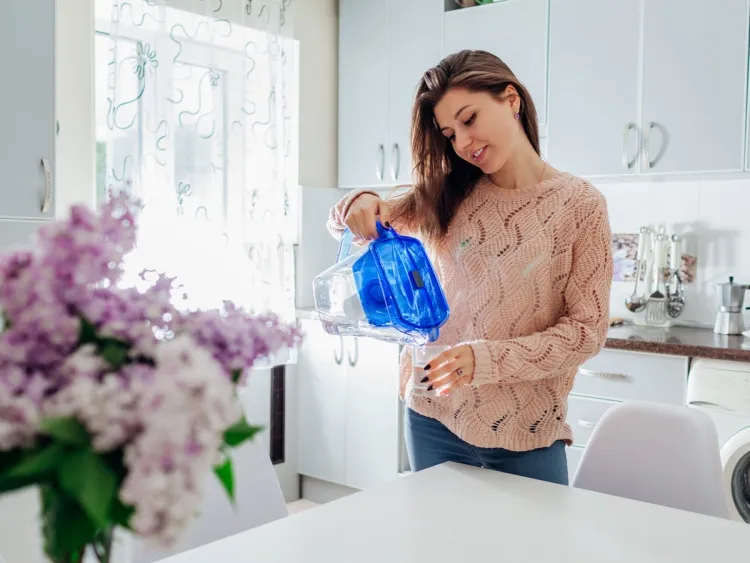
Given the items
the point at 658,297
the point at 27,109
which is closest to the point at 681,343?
the point at 658,297

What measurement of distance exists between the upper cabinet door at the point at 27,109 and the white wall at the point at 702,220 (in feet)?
6.87

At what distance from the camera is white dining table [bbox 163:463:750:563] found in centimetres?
109

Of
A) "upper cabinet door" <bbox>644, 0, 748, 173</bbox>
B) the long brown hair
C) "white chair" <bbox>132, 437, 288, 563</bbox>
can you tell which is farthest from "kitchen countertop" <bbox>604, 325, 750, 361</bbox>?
"white chair" <bbox>132, 437, 288, 563</bbox>

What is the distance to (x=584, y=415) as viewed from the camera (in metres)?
2.65

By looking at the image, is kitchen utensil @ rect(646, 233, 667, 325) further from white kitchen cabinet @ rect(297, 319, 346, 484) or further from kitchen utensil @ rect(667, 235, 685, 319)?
white kitchen cabinet @ rect(297, 319, 346, 484)

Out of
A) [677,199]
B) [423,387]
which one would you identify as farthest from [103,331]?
[677,199]

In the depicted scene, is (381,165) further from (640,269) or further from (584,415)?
(584,415)

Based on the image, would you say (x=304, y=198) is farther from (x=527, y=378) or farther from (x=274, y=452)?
(x=527, y=378)

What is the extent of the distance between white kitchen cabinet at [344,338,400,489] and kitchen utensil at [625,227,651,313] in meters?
0.92

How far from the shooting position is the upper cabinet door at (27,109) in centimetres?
209

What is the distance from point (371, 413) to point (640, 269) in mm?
1207

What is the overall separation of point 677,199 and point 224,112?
177 cm

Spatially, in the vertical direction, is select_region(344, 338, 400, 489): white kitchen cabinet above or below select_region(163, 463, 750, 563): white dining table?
below

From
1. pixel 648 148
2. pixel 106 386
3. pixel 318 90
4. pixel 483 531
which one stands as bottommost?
pixel 483 531
